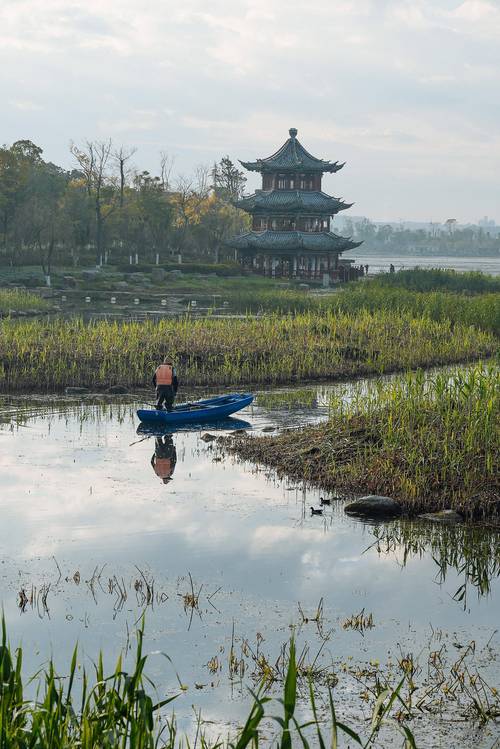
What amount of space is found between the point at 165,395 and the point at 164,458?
9.97ft

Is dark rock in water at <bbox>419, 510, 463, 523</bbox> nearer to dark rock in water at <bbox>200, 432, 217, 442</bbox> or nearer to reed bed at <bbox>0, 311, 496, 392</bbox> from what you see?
dark rock in water at <bbox>200, 432, 217, 442</bbox>

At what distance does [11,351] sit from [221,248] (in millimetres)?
51816

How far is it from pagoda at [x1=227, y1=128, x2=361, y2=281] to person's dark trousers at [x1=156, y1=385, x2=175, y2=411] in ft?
139

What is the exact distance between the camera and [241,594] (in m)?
10.4

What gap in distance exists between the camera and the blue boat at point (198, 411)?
61.8ft

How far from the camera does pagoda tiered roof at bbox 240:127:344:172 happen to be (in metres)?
62.7

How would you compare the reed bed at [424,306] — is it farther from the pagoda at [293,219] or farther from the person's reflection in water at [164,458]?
the pagoda at [293,219]

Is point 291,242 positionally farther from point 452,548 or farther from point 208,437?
point 452,548

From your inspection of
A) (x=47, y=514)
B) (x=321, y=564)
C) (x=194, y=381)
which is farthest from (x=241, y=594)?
(x=194, y=381)

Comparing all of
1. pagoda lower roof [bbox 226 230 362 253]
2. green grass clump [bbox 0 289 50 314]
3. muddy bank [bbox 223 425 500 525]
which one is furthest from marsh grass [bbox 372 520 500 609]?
pagoda lower roof [bbox 226 230 362 253]

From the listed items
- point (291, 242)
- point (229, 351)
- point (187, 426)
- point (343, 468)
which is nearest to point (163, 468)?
point (343, 468)

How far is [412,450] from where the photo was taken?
14078 millimetres

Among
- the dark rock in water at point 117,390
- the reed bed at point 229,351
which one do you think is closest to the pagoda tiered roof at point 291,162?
the reed bed at point 229,351

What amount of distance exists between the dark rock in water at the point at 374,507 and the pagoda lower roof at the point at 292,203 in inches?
1957
